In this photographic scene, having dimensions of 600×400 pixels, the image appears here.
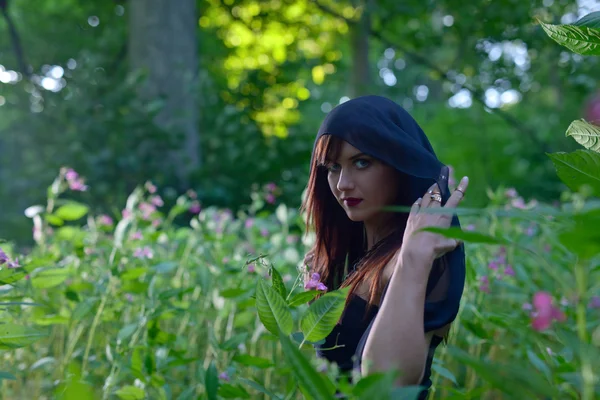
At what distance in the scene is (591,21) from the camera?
3.67 ft

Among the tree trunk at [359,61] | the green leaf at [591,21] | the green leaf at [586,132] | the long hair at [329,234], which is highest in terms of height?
the tree trunk at [359,61]

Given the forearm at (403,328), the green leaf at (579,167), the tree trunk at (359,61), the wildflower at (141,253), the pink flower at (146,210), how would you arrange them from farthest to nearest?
the tree trunk at (359,61)
the pink flower at (146,210)
the wildflower at (141,253)
the forearm at (403,328)
the green leaf at (579,167)

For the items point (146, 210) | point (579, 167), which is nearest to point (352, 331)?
point (579, 167)

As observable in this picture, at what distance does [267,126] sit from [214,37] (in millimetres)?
4106

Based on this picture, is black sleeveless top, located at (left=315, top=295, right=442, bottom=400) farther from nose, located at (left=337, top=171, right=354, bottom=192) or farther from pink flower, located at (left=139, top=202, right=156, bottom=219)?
pink flower, located at (left=139, top=202, right=156, bottom=219)

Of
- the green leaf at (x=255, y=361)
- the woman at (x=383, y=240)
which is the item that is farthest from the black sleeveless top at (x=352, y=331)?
the green leaf at (x=255, y=361)

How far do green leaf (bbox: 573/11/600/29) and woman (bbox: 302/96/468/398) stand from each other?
18.4 inches

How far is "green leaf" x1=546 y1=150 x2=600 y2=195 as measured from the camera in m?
0.99

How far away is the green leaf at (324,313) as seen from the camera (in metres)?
1.17

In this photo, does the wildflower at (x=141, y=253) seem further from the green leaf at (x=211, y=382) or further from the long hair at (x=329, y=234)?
the green leaf at (x=211, y=382)

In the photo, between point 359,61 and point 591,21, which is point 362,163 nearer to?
point 591,21

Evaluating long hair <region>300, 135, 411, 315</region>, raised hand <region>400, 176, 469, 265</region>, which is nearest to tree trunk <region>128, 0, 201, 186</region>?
→ long hair <region>300, 135, 411, 315</region>

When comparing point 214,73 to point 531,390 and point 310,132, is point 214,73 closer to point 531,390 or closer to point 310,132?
point 310,132

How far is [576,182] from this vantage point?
0.99 m
